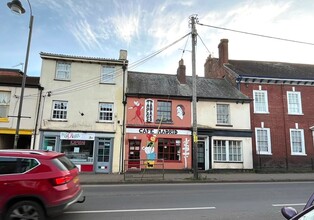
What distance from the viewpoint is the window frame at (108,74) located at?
2064 centimetres

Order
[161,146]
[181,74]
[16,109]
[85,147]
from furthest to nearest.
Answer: [181,74], [161,146], [85,147], [16,109]

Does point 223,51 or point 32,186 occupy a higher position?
point 223,51

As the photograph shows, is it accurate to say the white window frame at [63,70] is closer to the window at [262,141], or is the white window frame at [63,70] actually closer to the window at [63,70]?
the window at [63,70]

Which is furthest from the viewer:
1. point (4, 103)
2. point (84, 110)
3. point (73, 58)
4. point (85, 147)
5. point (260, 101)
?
point (260, 101)

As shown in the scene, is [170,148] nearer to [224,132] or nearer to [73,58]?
[224,132]

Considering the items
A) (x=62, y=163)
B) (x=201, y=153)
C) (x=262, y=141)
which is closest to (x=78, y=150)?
(x=201, y=153)

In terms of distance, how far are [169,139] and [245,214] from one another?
43.4ft

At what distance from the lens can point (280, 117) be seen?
Result: 73.5 feet

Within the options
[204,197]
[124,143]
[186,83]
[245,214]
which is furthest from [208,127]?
[245,214]

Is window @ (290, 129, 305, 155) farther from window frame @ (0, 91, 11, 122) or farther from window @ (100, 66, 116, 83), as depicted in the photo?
window frame @ (0, 91, 11, 122)

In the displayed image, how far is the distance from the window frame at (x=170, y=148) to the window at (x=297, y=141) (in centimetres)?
1020

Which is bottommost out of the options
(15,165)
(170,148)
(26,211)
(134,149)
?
(26,211)

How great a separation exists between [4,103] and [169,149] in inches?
503

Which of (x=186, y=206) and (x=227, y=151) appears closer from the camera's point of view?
(x=186, y=206)
